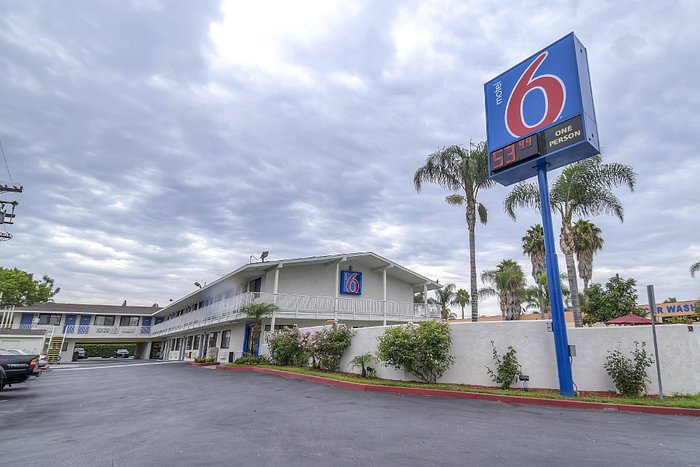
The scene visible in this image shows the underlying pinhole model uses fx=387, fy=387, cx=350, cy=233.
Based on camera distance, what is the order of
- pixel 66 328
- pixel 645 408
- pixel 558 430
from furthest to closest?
pixel 66 328
pixel 645 408
pixel 558 430

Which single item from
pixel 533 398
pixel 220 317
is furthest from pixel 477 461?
pixel 220 317

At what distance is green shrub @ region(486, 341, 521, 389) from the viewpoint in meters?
10.6

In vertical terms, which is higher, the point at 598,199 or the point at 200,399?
the point at 598,199

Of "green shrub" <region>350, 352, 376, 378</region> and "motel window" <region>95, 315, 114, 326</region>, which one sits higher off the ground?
"motel window" <region>95, 315, 114, 326</region>

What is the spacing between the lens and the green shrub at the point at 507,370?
1058 cm

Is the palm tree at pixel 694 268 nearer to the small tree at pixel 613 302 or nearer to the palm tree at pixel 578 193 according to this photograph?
the small tree at pixel 613 302

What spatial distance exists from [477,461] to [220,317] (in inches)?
952

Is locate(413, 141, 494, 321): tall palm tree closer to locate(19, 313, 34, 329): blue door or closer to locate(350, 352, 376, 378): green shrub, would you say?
locate(350, 352, 376, 378): green shrub

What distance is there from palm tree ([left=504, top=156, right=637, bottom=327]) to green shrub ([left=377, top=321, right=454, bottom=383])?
7.72m

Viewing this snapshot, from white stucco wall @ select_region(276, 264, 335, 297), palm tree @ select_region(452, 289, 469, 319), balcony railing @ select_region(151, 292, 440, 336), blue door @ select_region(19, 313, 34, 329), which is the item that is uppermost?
palm tree @ select_region(452, 289, 469, 319)

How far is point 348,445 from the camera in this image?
5.38m

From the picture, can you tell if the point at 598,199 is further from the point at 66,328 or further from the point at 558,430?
the point at 66,328

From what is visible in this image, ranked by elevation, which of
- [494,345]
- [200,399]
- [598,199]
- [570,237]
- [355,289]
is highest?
[598,199]

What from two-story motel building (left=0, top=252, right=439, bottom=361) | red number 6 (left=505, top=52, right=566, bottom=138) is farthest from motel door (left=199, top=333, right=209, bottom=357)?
red number 6 (left=505, top=52, right=566, bottom=138)
